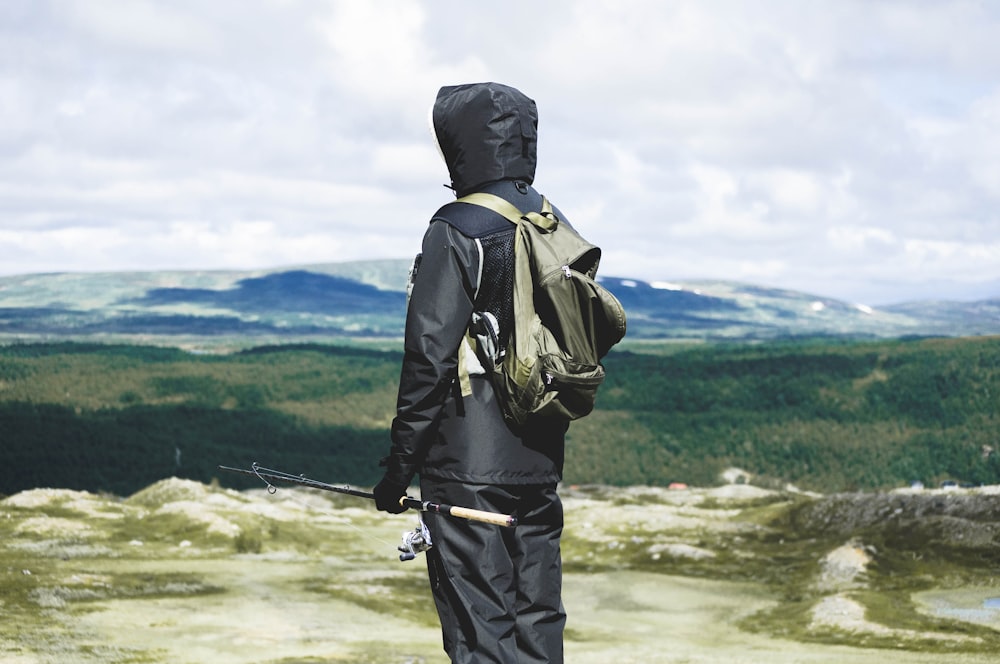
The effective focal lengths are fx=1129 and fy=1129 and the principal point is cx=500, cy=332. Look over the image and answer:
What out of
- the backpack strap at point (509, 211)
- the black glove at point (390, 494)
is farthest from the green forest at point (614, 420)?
the backpack strap at point (509, 211)

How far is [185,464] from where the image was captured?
59.2 m

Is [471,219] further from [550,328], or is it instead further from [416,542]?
[416,542]

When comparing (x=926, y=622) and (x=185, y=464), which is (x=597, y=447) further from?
(x=926, y=622)

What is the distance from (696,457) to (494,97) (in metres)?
60.6

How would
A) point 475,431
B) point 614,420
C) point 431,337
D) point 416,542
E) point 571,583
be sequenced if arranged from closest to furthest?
point 431,337 < point 475,431 < point 416,542 < point 571,583 < point 614,420

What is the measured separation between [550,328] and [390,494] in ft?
4.74

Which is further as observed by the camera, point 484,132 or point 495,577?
point 484,132

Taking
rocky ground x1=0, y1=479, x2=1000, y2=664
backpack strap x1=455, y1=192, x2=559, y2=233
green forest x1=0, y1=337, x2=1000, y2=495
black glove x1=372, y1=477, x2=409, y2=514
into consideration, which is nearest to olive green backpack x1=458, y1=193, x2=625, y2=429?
backpack strap x1=455, y1=192, x2=559, y2=233

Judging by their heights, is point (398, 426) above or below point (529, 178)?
below

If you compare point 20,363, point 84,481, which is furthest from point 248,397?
point 84,481

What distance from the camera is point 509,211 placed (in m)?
7.28

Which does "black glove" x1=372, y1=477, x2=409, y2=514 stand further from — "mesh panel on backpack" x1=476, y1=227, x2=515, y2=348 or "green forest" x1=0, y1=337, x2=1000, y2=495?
"green forest" x1=0, y1=337, x2=1000, y2=495

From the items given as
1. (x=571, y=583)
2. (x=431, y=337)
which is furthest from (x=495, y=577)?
(x=571, y=583)

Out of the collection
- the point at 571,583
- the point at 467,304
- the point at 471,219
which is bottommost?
the point at 571,583
